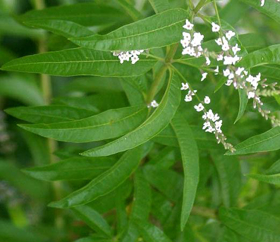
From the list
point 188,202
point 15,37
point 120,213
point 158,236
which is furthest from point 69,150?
point 15,37

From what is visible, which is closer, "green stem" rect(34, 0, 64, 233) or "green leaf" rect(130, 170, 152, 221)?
"green leaf" rect(130, 170, 152, 221)

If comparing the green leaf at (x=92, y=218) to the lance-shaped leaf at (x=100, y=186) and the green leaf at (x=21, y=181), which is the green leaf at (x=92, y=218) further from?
the green leaf at (x=21, y=181)

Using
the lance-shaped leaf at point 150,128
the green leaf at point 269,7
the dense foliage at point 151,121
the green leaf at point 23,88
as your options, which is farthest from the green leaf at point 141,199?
the green leaf at point 23,88

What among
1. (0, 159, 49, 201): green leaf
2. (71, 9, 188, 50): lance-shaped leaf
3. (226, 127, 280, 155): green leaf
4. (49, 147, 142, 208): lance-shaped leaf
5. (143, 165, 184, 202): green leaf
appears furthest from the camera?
(0, 159, 49, 201): green leaf

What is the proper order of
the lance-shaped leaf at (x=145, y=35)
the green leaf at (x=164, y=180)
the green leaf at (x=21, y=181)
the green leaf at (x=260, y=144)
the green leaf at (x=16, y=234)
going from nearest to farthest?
the lance-shaped leaf at (x=145, y=35), the green leaf at (x=260, y=144), the green leaf at (x=164, y=180), the green leaf at (x=16, y=234), the green leaf at (x=21, y=181)

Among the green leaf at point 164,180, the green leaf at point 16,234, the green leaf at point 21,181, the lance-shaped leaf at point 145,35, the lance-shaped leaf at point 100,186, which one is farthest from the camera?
the green leaf at point 21,181

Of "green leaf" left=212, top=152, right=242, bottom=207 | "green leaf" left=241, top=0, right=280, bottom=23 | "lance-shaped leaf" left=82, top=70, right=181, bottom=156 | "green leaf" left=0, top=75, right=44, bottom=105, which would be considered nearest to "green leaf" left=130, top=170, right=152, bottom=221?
"green leaf" left=212, top=152, right=242, bottom=207

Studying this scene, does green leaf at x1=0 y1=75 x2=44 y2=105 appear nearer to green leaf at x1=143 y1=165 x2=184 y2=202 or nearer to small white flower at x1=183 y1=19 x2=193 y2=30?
green leaf at x1=143 y1=165 x2=184 y2=202

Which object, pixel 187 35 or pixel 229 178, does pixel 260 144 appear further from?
pixel 229 178
